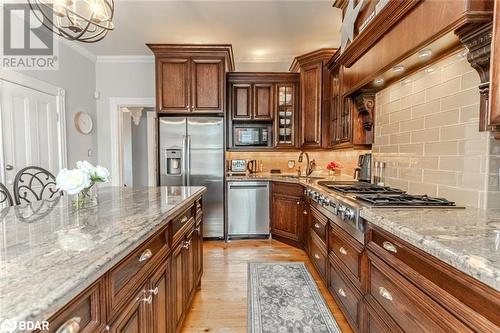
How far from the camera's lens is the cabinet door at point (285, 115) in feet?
13.6

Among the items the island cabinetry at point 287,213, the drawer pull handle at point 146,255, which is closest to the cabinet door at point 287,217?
the island cabinetry at point 287,213

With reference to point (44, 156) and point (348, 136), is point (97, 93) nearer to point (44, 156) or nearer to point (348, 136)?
point (44, 156)

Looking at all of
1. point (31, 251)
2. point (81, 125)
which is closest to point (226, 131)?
point (81, 125)

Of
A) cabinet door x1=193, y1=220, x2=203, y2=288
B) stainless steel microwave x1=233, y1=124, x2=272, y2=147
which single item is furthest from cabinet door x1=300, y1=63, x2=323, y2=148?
cabinet door x1=193, y1=220, x2=203, y2=288

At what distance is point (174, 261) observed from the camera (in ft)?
5.14

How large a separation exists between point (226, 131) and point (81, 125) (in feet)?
7.15

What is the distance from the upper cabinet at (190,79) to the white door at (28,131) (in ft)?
4.42

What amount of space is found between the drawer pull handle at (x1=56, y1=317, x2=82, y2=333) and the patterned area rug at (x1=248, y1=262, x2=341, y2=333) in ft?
4.75

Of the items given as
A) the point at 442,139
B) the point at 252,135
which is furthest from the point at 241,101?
the point at 442,139

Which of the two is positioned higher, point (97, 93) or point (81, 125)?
point (97, 93)

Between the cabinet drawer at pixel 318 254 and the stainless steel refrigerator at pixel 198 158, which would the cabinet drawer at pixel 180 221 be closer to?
the cabinet drawer at pixel 318 254

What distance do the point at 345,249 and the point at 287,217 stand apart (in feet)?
5.98

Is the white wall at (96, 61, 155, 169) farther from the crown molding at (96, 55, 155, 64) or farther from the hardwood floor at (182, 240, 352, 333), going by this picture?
the hardwood floor at (182, 240, 352, 333)

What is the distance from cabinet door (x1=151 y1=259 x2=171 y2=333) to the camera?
1.23 m
